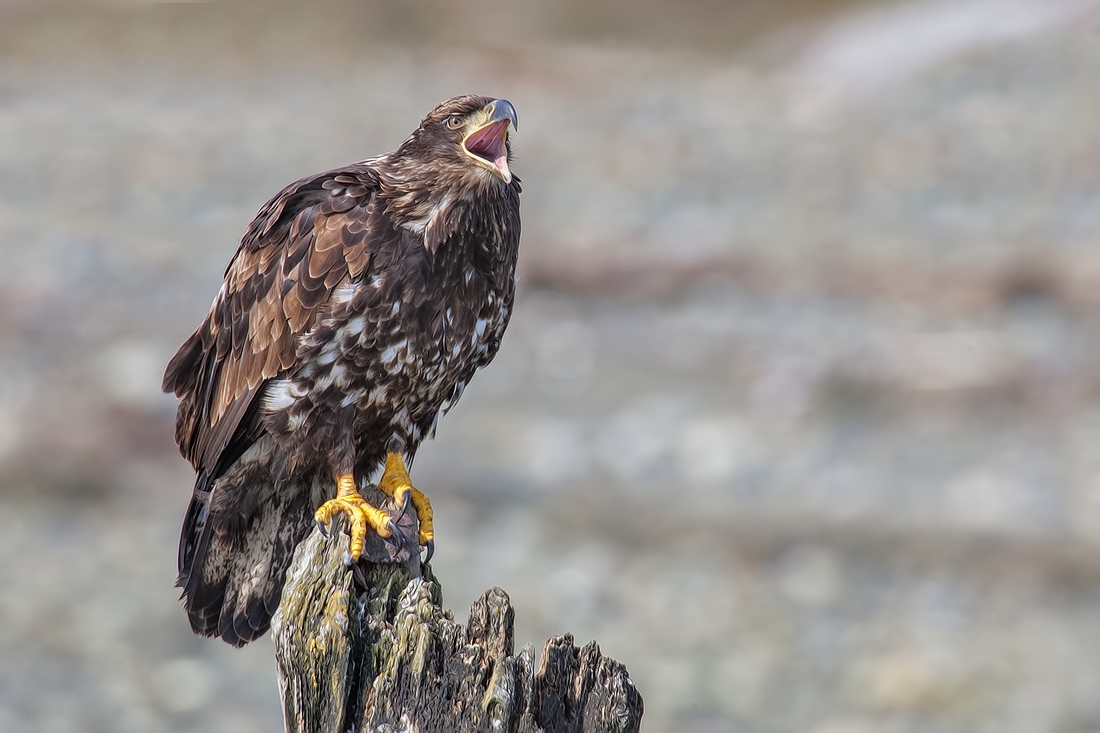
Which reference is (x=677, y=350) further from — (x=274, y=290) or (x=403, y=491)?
(x=274, y=290)

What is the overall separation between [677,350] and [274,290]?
36.0 feet

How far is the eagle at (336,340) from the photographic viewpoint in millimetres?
5008

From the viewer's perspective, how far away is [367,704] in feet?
13.4

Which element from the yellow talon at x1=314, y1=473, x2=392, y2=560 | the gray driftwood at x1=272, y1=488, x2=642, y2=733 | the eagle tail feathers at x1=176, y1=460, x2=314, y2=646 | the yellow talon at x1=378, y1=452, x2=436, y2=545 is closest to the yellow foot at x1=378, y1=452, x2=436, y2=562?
the yellow talon at x1=378, y1=452, x2=436, y2=545

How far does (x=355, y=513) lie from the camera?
188 inches

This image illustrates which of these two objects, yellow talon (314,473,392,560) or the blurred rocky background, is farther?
the blurred rocky background

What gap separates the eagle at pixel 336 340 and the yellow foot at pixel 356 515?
1 centimetres

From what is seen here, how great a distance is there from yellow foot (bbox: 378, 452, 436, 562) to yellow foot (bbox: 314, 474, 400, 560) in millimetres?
207

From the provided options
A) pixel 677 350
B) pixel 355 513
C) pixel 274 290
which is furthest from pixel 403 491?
pixel 677 350

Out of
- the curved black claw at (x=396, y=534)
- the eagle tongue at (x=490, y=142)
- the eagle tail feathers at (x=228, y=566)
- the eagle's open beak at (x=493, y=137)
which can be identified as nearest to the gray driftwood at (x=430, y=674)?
the curved black claw at (x=396, y=534)

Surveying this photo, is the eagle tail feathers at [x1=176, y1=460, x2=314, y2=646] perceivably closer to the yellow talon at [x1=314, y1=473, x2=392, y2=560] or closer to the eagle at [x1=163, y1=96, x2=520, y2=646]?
the eagle at [x1=163, y1=96, x2=520, y2=646]

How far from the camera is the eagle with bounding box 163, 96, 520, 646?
16.4 ft

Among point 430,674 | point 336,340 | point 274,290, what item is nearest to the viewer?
point 430,674

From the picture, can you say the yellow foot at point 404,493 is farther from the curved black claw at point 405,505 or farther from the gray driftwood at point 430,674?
the gray driftwood at point 430,674
